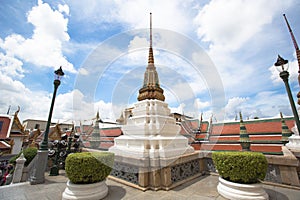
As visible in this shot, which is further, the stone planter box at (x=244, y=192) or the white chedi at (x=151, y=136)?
the white chedi at (x=151, y=136)

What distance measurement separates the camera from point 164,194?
17.0 feet

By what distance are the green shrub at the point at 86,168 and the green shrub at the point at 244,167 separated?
433cm

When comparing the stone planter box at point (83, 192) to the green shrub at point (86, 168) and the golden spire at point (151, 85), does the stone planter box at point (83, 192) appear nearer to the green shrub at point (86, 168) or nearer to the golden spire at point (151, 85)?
the green shrub at point (86, 168)

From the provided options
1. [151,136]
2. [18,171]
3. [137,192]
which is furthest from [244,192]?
[18,171]

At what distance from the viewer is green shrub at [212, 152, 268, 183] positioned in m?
4.59

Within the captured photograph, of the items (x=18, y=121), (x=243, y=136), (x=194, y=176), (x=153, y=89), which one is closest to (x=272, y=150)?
(x=243, y=136)

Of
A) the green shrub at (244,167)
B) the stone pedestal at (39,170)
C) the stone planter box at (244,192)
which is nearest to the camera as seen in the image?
the stone planter box at (244,192)

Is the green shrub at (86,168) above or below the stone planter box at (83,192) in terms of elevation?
above

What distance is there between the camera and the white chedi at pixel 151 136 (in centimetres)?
671

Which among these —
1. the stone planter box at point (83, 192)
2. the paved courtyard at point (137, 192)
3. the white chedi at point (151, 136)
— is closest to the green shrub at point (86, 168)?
the stone planter box at point (83, 192)

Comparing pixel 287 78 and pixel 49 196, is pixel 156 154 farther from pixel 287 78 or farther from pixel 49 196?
pixel 287 78

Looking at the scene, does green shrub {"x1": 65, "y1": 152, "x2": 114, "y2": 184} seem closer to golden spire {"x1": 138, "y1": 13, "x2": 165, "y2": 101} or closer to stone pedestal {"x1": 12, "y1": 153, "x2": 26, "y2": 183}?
stone pedestal {"x1": 12, "y1": 153, "x2": 26, "y2": 183}

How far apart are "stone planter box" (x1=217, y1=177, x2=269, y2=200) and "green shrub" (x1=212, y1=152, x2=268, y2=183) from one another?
17cm

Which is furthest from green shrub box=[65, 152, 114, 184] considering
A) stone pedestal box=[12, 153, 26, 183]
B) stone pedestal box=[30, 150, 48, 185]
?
stone pedestal box=[12, 153, 26, 183]
